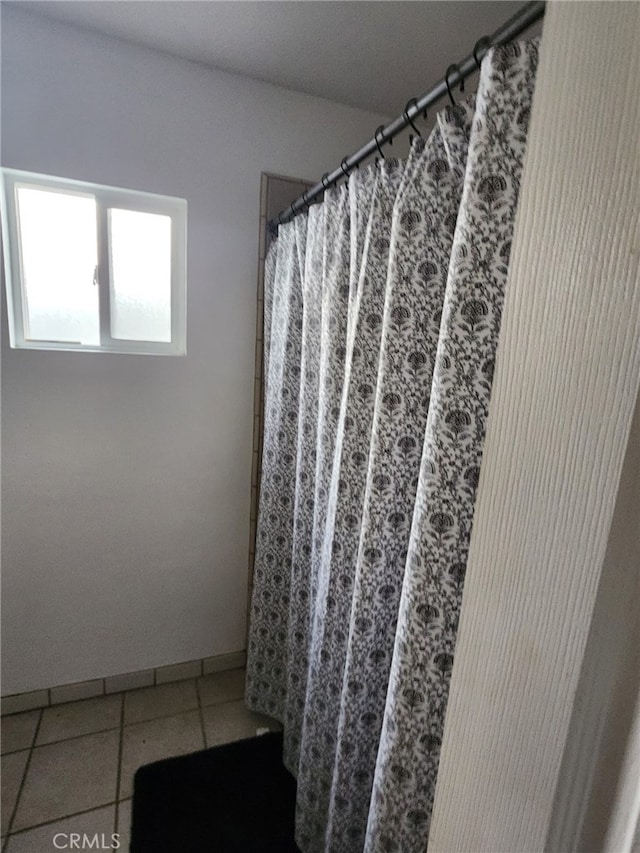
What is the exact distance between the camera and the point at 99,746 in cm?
145

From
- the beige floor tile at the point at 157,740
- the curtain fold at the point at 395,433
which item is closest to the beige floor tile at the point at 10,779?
the beige floor tile at the point at 157,740

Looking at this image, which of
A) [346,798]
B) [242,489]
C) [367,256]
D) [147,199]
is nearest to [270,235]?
[147,199]

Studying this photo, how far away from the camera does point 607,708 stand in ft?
1.08

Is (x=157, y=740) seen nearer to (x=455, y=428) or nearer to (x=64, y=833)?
(x=64, y=833)

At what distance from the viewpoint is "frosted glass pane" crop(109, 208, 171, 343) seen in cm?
154

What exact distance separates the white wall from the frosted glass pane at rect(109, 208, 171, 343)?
0.48 ft

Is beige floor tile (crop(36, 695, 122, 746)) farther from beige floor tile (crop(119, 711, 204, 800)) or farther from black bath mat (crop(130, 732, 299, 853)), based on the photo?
black bath mat (crop(130, 732, 299, 853))

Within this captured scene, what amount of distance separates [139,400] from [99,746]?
123 cm

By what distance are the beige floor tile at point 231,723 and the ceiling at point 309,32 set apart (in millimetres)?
2325

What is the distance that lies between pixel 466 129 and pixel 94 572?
1771 mm

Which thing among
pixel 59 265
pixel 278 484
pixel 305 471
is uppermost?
pixel 59 265

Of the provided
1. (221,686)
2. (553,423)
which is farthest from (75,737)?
(553,423)

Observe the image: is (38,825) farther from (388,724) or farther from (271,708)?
(388,724)

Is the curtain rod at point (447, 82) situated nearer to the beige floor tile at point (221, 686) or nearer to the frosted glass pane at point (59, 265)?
the frosted glass pane at point (59, 265)
